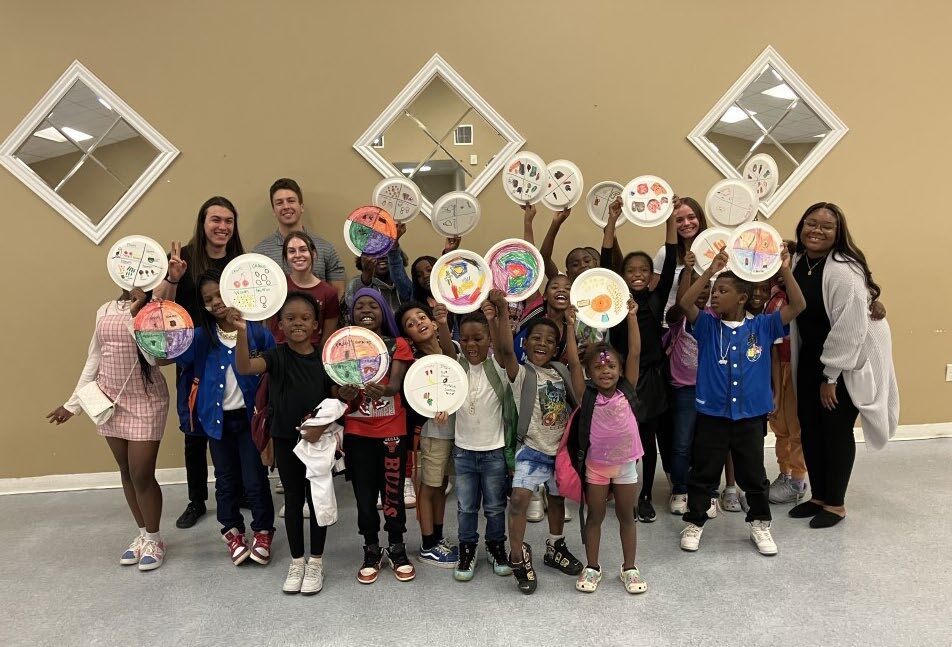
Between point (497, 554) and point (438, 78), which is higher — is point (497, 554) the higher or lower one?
the lower one

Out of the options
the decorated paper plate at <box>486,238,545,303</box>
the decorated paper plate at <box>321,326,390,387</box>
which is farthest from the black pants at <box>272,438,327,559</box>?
the decorated paper plate at <box>486,238,545,303</box>

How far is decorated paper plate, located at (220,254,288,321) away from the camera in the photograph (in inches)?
98.1

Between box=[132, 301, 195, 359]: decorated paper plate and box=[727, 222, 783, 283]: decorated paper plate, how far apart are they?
2401 millimetres

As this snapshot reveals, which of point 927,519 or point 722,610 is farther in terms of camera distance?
point 927,519

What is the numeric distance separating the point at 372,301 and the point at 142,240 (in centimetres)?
111

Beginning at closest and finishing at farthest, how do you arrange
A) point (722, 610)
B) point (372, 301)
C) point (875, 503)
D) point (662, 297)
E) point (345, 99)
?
1. point (722, 610)
2. point (372, 301)
3. point (662, 297)
4. point (875, 503)
5. point (345, 99)

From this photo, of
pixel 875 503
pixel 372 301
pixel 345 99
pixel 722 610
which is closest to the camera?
pixel 722 610

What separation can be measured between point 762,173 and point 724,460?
75.6 inches

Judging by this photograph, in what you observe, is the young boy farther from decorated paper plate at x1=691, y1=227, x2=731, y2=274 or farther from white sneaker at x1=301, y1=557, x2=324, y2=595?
white sneaker at x1=301, y1=557, x2=324, y2=595

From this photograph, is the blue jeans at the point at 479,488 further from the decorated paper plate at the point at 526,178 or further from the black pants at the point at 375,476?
the decorated paper plate at the point at 526,178

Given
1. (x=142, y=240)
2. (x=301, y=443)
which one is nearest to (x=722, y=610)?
(x=301, y=443)

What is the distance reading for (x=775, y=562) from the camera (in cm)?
266

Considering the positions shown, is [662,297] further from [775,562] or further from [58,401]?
[58,401]

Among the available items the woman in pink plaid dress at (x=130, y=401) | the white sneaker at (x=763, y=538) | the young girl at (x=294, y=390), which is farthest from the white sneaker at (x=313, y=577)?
the white sneaker at (x=763, y=538)
